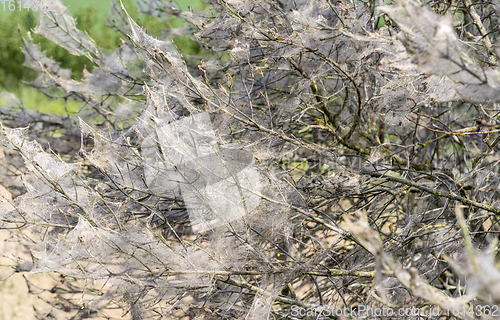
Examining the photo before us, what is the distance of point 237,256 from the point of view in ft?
8.32

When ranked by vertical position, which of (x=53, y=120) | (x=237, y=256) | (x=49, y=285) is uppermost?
(x=237, y=256)

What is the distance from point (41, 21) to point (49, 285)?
11.3 feet

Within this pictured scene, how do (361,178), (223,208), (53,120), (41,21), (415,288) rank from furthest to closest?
(53,120), (41,21), (361,178), (223,208), (415,288)

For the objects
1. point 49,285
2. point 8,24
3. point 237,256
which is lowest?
point 8,24

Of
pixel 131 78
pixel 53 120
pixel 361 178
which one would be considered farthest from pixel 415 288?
pixel 53 120

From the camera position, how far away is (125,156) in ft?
9.50

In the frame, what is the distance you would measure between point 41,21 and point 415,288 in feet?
13.8

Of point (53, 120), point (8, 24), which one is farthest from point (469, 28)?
point (8, 24)

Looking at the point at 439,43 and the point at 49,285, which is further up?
the point at 439,43

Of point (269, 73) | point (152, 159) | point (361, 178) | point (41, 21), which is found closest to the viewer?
point (361, 178)

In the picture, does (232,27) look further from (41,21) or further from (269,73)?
(41,21)

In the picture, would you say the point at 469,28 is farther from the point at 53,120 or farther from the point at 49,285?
the point at 49,285

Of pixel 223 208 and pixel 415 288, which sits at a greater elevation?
pixel 415 288

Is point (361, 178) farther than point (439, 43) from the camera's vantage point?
Yes
